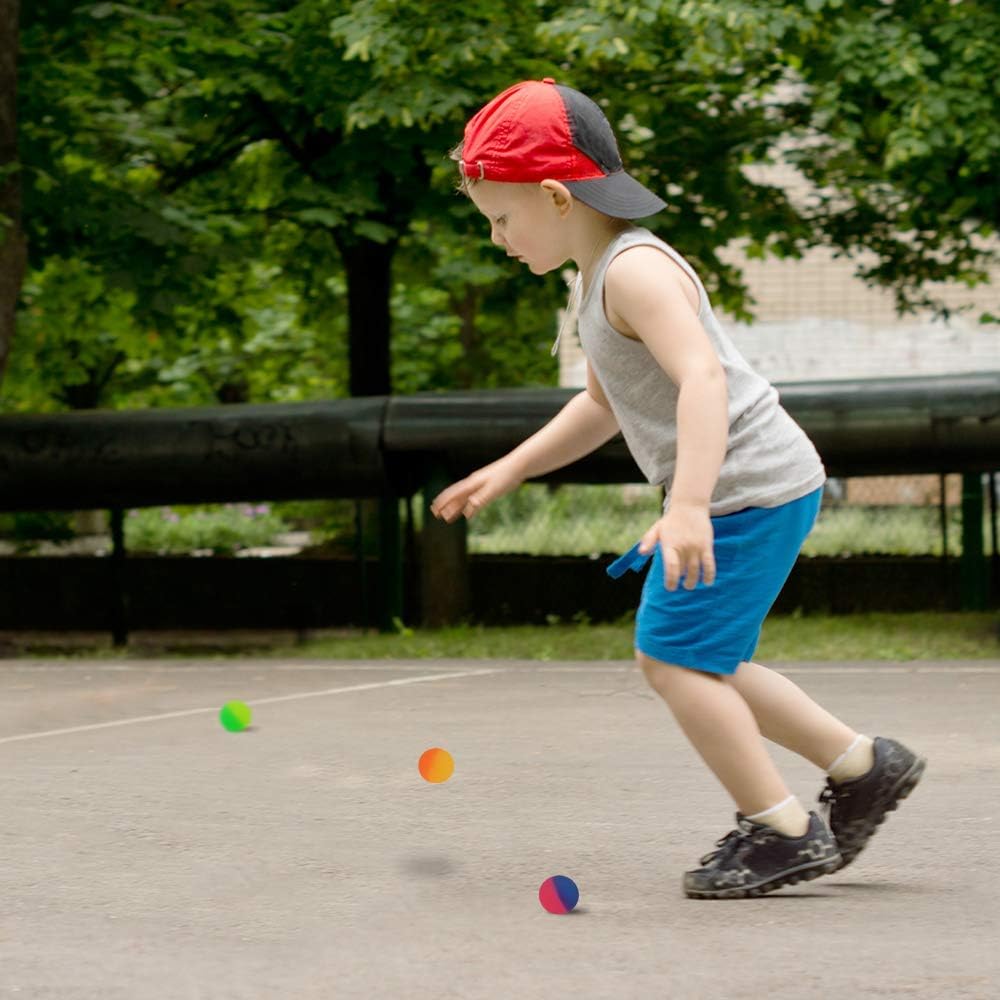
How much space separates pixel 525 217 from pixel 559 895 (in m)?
1.44

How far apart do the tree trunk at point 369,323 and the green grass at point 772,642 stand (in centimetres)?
356

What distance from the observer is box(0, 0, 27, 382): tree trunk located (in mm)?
9984

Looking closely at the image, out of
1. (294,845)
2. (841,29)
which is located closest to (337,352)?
(841,29)

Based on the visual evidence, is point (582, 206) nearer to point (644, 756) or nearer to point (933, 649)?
point (644, 756)

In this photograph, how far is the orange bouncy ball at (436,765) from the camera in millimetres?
5176

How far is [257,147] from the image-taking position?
1405cm

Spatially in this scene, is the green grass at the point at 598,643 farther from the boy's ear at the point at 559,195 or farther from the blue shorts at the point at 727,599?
the boy's ear at the point at 559,195

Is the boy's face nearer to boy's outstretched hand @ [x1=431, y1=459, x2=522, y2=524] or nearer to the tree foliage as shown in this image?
boy's outstretched hand @ [x1=431, y1=459, x2=522, y2=524]

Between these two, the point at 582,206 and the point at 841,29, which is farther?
the point at 841,29

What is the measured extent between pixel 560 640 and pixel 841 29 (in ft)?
12.6

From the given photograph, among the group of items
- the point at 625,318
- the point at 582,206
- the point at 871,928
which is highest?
the point at 582,206

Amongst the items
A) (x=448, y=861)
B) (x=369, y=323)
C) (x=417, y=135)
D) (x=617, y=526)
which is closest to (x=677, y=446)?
(x=448, y=861)

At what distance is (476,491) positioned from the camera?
385 cm

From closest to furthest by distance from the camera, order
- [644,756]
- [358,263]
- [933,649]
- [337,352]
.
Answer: [644,756], [933,649], [358,263], [337,352]
